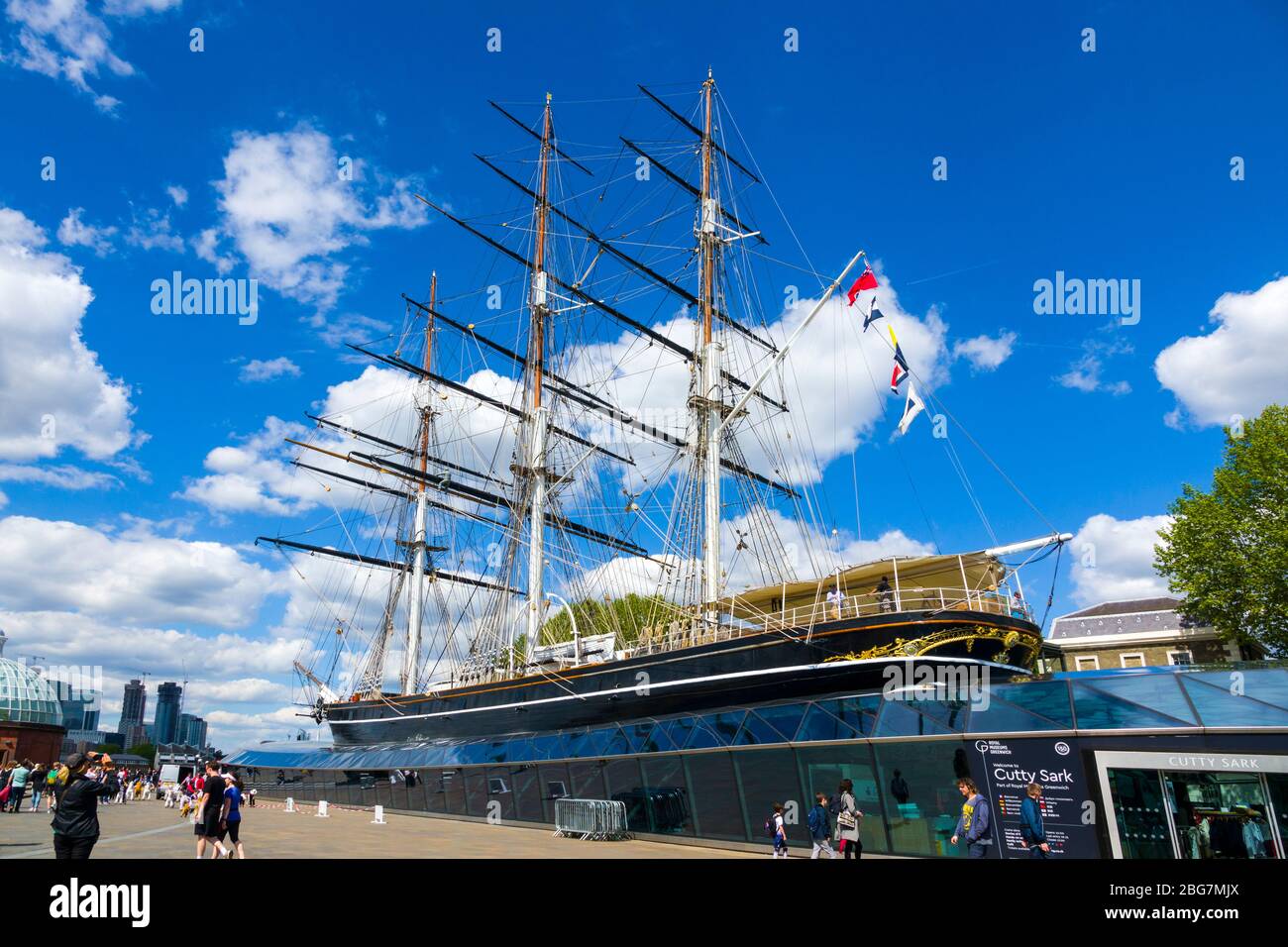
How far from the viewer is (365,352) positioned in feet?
160

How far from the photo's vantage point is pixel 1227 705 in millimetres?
11289

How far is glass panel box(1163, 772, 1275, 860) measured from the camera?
32.9 feet

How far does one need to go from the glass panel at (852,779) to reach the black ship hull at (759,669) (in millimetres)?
5758

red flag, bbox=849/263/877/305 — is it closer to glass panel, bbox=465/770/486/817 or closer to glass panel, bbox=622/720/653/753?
glass panel, bbox=622/720/653/753

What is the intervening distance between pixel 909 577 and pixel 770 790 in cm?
859

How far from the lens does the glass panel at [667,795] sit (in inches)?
709

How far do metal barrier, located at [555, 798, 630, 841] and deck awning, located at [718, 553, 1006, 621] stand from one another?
6971 millimetres

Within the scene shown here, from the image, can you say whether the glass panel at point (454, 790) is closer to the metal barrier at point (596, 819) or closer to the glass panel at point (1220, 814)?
the metal barrier at point (596, 819)

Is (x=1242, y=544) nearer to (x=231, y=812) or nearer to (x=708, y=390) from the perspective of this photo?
(x=708, y=390)

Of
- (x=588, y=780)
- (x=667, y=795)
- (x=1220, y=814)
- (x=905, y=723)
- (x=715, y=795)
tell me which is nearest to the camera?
(x=1220, y=814)

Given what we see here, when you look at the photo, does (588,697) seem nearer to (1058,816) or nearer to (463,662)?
(463,662)

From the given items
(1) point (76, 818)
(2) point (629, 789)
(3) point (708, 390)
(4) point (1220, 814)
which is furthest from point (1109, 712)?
(3) point (708, 390)
